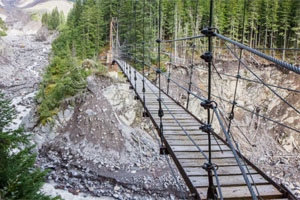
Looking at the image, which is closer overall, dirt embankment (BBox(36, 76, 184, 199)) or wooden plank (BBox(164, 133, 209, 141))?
wooden plank (BBox(164, 133, 209, 141))

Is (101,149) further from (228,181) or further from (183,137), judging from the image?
(228,181)

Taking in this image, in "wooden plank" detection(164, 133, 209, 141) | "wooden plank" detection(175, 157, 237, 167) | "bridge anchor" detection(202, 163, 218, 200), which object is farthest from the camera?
"wooden plank" detection(164, 133, 209, 141)

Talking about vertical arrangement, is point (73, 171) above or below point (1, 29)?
below

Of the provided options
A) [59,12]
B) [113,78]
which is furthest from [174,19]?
[59,12]

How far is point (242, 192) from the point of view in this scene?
1.45 meters

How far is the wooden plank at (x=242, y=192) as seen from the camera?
1407 mm

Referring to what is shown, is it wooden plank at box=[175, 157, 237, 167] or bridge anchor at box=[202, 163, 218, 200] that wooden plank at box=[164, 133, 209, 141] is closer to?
wooden plank at box=[175, 157, 237, 167]

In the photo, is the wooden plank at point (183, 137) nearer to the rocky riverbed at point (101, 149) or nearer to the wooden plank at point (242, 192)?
the wooden plank at point (242, 192)

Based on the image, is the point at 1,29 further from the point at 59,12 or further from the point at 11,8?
the point at 59,12

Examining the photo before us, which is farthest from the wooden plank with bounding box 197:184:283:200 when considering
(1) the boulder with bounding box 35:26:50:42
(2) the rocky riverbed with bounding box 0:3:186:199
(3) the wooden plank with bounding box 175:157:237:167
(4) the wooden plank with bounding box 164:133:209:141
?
(1) the boulder with bounding box 35:26:50:42

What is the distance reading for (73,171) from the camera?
768 cm

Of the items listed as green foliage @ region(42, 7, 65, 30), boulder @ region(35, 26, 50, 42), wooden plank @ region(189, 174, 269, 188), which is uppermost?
green foliage @ region(42, 7, 65, 30)

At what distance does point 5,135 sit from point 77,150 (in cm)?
556

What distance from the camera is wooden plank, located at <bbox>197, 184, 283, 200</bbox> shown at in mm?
1407
